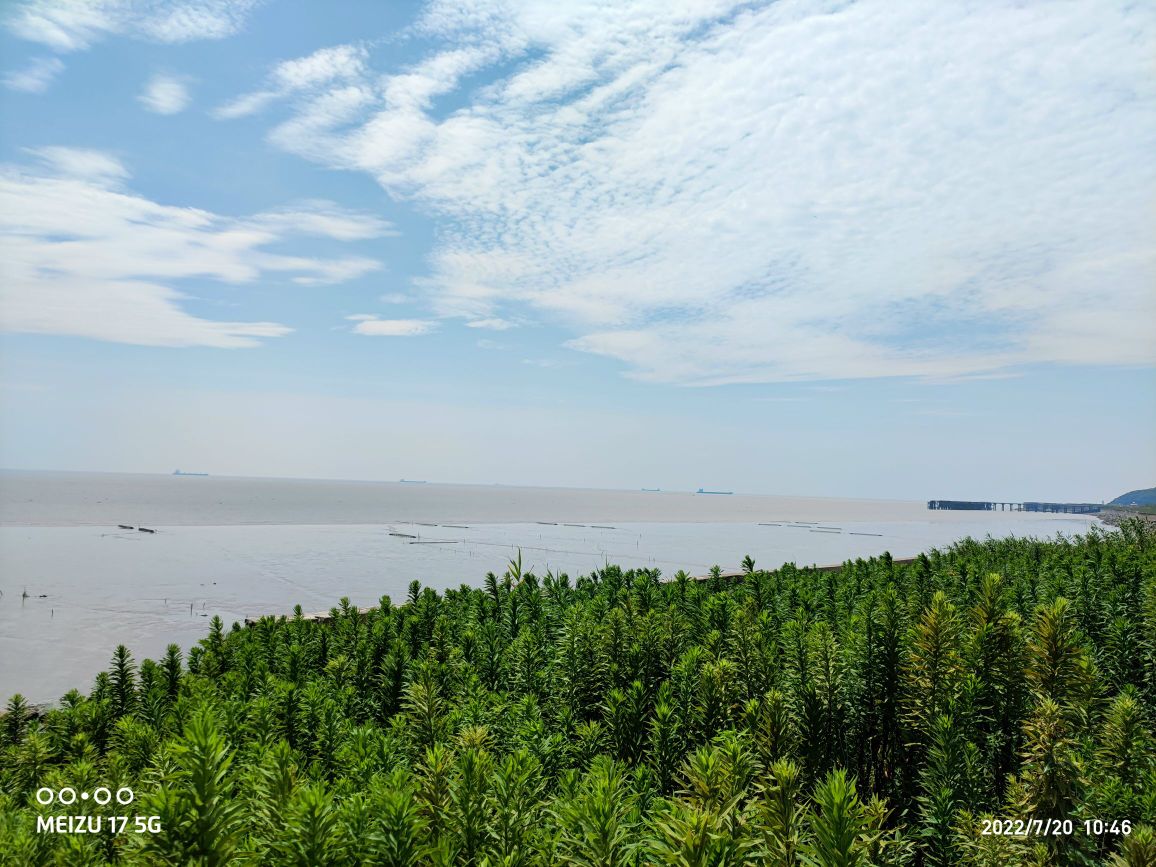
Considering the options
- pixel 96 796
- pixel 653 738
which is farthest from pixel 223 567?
pixel 653 738

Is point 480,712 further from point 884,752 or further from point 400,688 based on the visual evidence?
point 884,752

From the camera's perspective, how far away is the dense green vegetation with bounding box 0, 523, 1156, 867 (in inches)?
120

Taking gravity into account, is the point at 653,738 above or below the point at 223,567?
above

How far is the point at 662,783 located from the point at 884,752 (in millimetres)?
2443

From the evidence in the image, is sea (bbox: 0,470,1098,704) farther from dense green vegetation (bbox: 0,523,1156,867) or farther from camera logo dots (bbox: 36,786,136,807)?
camera logo dots (bbox: 36,786,136,807)

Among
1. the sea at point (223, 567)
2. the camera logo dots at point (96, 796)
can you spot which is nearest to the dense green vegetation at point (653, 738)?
the camera logo dots at point (96, 796)

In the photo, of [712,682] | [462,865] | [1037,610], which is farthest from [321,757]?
[1037,610]

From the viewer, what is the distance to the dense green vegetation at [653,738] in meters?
3.04

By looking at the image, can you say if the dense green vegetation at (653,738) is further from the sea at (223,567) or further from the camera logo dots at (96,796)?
the sea at (223,567)

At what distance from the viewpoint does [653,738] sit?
5375 mm

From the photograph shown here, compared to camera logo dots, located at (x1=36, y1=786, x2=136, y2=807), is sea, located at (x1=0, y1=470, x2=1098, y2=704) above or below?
below

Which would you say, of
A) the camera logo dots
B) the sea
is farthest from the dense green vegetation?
the sea

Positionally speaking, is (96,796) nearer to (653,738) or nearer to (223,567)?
(653,738)

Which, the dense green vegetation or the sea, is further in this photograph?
the sea
